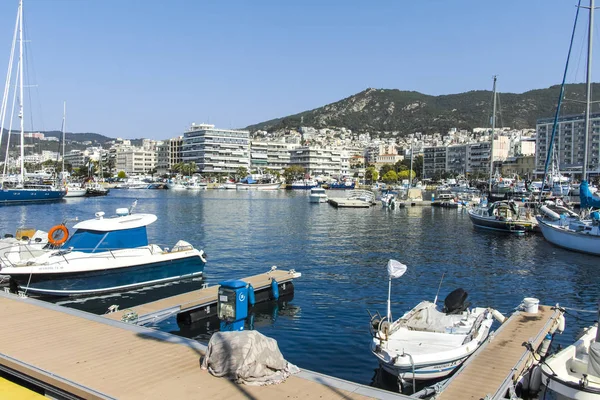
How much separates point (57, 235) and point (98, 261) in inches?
130

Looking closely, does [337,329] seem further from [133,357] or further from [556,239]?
[556,239]

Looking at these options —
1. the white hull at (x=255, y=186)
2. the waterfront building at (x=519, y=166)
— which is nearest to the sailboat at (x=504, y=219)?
the white hull at (x=255, y=186)

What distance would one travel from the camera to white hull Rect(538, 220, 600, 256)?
113ft

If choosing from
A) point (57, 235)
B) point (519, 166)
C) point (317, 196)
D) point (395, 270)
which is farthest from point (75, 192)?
point (519, 166)

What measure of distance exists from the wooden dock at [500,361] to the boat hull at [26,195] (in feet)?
272

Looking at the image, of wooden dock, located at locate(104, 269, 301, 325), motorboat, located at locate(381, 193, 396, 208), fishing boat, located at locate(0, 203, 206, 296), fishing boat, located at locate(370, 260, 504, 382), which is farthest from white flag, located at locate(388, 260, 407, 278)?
motorboat, located at locate(381, 193, 396, 208)

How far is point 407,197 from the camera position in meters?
92.1

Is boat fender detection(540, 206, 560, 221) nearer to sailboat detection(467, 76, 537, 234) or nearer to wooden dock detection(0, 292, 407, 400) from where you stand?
sailboat detection(467, 76, 537, 234)

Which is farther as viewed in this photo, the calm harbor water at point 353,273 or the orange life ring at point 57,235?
the orange life ring at point 57,235

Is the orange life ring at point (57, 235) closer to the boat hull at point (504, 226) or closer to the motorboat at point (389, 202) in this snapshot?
the boat hull at point (504, 226)

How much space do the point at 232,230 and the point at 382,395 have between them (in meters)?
40.2

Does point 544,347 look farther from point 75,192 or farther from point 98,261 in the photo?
point 75,192

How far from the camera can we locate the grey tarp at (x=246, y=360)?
27.9 ft

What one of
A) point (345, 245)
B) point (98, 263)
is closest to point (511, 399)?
point (98, 263)
